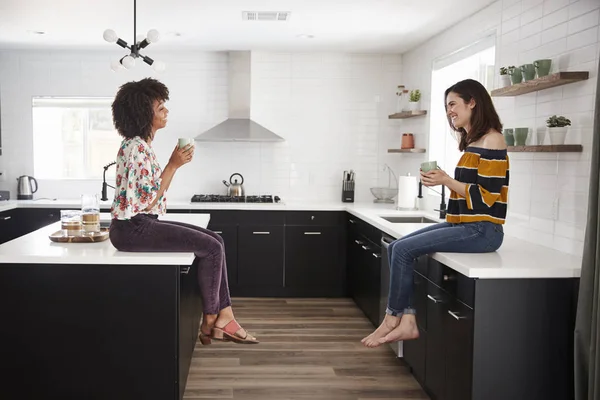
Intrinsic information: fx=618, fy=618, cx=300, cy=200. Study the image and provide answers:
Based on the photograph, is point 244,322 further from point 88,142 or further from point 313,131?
point 88,142

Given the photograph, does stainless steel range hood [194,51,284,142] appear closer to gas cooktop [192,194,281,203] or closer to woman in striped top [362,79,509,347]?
gas cooktop [192,194,281,203]

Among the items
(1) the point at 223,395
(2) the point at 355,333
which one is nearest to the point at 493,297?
(1) the point at 223,395

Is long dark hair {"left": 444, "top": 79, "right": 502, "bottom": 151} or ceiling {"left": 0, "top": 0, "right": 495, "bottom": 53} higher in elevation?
ceiling {"left": 0, "top": 0, "right": 495, "bottom": 53}

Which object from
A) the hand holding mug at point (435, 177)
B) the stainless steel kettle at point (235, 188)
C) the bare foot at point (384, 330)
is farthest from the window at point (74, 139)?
the hand holding mug at point (435, 177)

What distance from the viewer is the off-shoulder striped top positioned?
9.66 feet

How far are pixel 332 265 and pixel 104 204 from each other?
2280 mm

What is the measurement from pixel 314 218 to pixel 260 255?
64cm

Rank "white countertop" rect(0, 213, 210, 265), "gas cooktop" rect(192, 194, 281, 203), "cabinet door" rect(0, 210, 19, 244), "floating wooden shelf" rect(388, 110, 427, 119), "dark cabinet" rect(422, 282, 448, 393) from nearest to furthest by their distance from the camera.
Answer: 1. "white countertop" rect(0, 213, 210, 265)
2. "dark cabinet" rect(422, 282, 448, 393)
3. "floating wooden shelf" rect(388, 110, 427, 119)
4. "cabinet door" rect(0, 210, 19, 244)
5. "gas cooktop" rect(192, 194, 281, 203)

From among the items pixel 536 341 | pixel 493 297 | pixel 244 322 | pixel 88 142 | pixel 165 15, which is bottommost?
pixel 244 322

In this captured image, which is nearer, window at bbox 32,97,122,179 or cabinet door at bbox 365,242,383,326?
cabinet door at bbox 365,242,383,326

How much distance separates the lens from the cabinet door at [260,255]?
597cm

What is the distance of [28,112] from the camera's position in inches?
256

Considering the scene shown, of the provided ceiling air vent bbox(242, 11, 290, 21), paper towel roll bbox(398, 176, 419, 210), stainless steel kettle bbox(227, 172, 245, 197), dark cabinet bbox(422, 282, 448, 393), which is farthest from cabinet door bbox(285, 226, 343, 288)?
dark cabinet bbox(422, 282, 448, 393)

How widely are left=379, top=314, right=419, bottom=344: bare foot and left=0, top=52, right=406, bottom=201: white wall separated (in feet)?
11.4
